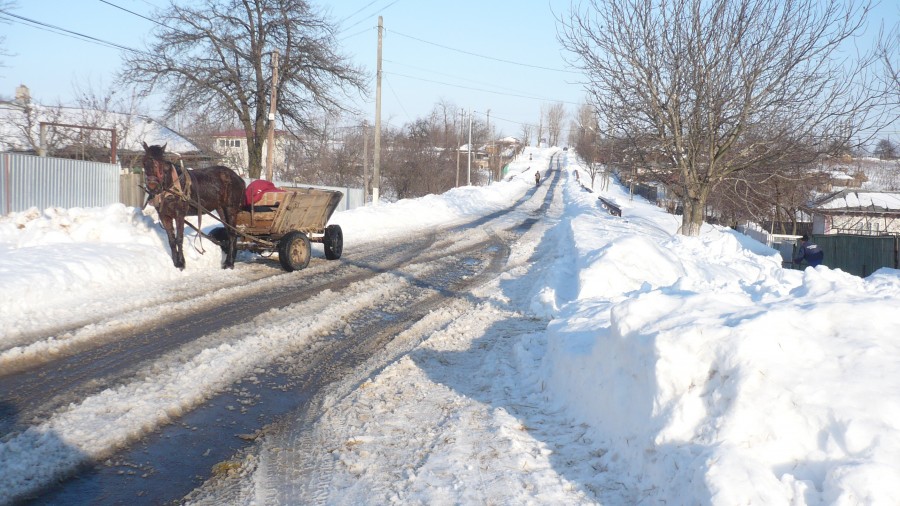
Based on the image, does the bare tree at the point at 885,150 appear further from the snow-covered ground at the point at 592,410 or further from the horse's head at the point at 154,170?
the horse's head at the point at 154,170

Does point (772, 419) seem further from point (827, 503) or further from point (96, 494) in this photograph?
point (96, 494)

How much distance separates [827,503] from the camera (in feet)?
11.4

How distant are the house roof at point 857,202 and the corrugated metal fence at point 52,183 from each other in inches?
1510

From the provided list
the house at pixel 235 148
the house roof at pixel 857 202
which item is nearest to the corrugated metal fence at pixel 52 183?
the house at pixel 235 148

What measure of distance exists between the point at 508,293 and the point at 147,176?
619 centimetres

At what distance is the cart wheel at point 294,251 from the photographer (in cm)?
1320

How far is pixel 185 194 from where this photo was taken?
12023 mm

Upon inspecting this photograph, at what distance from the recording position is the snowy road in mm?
4848

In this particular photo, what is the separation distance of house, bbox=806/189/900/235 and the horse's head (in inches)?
1561

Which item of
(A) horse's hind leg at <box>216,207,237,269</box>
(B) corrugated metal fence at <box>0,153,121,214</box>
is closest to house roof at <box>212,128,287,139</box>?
(B) corrugated metal fence at <box>0,153,121,214</box>

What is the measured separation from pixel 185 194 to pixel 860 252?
25.3 m

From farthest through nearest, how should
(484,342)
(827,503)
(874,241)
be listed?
(874,241)
(484,342)
(827,503)

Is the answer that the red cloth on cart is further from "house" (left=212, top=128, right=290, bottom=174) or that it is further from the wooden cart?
"house" (left=212, top=128, right=290, bottom=174)

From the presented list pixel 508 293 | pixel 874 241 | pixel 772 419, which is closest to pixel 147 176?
pixel 508 293
